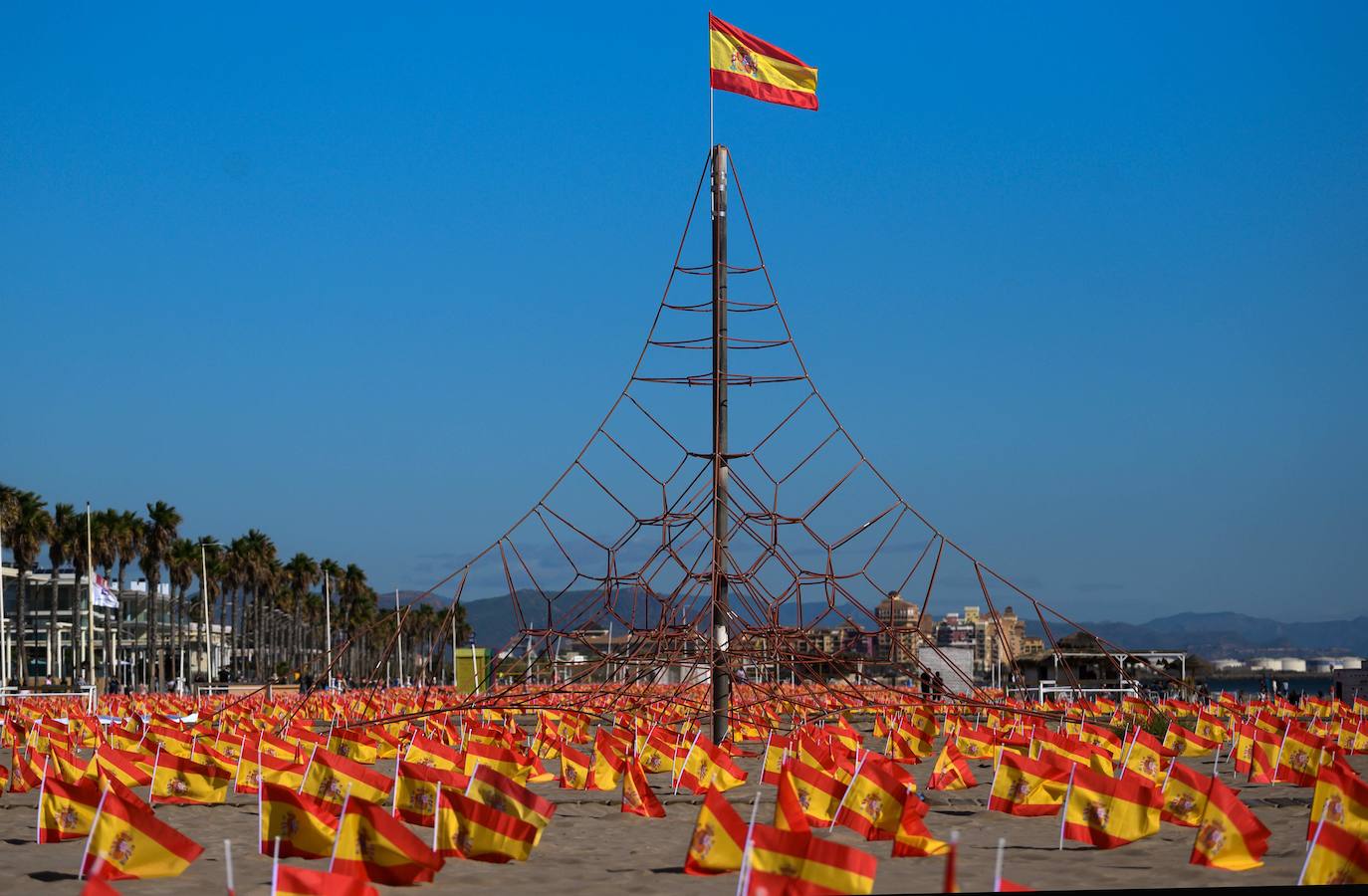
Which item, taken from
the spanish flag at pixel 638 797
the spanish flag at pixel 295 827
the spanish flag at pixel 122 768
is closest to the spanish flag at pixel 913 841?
the spanish flag at pixel 638 797

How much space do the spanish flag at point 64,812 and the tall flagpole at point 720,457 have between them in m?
10.00

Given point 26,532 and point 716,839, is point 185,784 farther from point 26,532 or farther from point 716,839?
point 26,532

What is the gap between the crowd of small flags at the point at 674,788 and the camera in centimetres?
1249

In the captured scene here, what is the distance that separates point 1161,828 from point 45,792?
10794 mm

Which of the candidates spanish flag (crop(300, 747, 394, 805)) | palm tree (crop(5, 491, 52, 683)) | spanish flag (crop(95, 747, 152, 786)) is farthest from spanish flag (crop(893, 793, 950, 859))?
palm tree (crop(5, 491, 52, 683))

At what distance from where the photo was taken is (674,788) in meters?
21.6

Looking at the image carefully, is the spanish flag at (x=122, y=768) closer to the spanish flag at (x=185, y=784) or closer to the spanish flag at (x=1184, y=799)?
the spanish flag at (x=185, y=784)

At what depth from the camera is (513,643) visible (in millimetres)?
26422

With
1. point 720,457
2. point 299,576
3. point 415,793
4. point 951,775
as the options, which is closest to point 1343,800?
point 415,793

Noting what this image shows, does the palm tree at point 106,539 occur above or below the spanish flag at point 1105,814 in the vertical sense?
above

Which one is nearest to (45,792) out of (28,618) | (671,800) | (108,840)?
(108,840)

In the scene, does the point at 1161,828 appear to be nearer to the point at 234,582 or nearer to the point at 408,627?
the point at 234,582

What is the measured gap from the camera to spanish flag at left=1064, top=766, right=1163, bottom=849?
634 inches

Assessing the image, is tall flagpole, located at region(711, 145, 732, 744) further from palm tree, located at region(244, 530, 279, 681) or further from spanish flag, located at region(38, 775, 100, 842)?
palm tree, located at region(244, 530, 279, 681)
